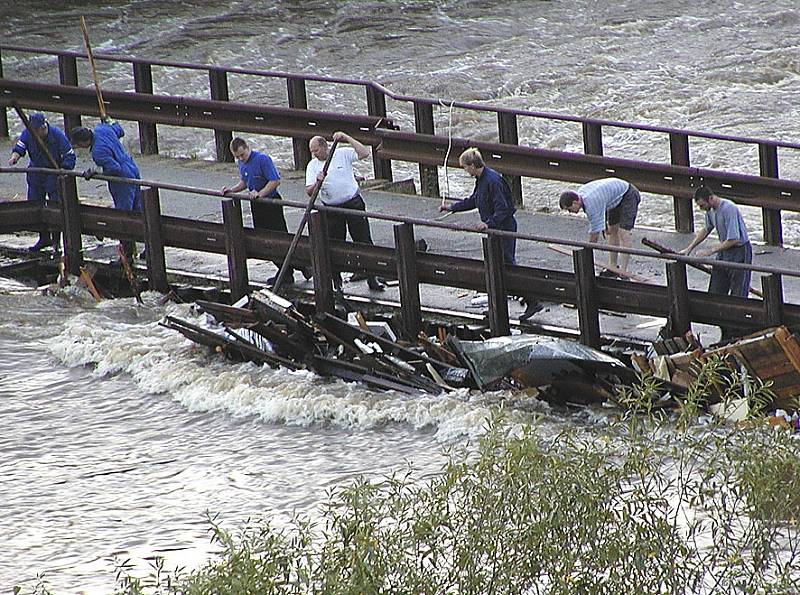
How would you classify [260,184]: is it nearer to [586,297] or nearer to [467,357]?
[467,357]

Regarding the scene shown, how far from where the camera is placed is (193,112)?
1839cm

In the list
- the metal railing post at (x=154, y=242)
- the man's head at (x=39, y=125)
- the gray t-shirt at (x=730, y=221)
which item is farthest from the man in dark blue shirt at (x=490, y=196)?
the man's head at (x=39, y=125)

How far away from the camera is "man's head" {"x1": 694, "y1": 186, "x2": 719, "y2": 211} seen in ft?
39.2

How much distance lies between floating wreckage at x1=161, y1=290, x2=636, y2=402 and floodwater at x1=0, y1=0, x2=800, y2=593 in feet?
0.81

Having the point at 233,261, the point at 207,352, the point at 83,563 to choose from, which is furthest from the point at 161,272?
the point at 83,563

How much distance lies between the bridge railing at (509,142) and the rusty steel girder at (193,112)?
2cm

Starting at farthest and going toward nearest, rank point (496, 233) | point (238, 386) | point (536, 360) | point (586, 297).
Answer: point (496, 233) → point (238, 386) → point (586, 297) → point (536, 360)

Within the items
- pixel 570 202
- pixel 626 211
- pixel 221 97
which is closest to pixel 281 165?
pixel 221 97

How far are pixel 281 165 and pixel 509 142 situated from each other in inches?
173

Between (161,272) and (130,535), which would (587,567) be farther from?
(161,272)

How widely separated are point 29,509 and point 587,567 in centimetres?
498

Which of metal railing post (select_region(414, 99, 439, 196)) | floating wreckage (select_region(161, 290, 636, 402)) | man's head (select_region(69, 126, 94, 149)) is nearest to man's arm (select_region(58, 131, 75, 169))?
man's head (select_region(69, 126, 94, 149))

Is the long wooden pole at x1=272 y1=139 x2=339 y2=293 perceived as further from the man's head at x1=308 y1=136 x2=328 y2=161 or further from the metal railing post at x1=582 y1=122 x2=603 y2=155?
the metal railing post at x1=582 y1=122 x2=603 y2=155

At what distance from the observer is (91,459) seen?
452 inches
